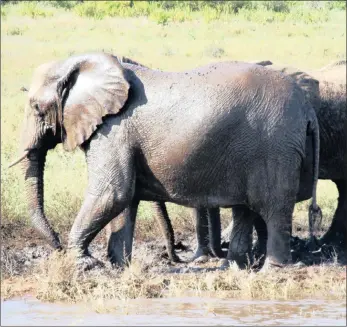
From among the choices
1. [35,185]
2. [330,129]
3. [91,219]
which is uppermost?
[330,129]

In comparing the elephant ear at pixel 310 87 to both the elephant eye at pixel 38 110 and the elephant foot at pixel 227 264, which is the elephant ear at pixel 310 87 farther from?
the elephant eye at pixel 38 110

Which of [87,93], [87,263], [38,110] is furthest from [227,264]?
[38,110]

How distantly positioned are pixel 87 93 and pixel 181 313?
286cm

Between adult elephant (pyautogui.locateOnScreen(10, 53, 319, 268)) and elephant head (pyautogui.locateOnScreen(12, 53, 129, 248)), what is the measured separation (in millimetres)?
12

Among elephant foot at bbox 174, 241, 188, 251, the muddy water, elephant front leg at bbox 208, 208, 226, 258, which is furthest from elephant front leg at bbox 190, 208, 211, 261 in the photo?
the muddy water

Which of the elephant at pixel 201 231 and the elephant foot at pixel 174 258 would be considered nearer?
the elephant at pixel 201 231

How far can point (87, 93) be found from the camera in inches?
498

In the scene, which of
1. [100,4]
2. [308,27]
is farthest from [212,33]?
[100,4]

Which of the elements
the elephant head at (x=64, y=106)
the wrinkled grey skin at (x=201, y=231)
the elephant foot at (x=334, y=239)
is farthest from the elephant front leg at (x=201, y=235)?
the elephant head at (x=64, y=106)

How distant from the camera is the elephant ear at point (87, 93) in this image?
12.4m

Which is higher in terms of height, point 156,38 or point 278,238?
point 278,238

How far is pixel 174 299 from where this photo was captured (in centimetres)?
1128

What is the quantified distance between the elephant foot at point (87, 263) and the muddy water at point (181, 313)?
3.65 ft

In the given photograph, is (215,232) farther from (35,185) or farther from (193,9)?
(193,9)
